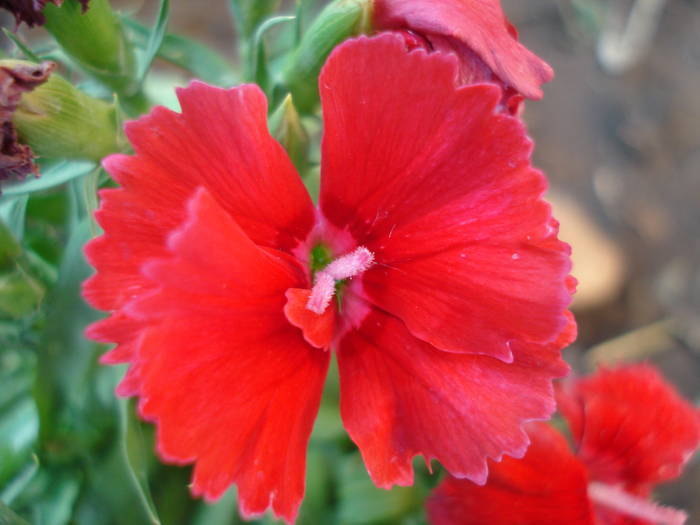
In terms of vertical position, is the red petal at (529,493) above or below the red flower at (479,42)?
below

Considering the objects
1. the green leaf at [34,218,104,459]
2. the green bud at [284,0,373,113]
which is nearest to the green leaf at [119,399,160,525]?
the green leaf at [34,218,104,459]

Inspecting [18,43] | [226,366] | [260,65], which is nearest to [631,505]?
[226,366]

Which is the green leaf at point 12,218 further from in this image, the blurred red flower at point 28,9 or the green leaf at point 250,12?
the green leaf at point 250,12

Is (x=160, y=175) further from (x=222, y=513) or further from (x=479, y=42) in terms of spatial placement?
(x=222, y=513)

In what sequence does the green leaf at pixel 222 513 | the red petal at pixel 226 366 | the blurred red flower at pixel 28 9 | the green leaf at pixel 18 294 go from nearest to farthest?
the red petal at pixel 226 366, the blurred red flower at pixel 28 9, the green leaf at pixel 18 294, the green leaf at pixel 222 513

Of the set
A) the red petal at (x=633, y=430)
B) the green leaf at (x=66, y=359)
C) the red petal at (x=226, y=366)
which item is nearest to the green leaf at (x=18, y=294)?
the green leaf at (x=66, y=359)

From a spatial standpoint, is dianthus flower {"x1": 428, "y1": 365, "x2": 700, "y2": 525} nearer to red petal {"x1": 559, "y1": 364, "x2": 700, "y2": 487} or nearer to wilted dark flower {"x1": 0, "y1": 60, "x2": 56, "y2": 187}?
red petal {"x1": 559, "y1": 364, "x2": 700, "y2": 487}

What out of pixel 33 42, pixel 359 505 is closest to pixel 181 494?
pixel 359 505

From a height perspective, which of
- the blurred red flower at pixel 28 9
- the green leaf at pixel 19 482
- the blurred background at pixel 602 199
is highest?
the blurred red flower at pixel 28 9
